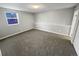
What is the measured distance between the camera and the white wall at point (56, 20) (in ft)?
10.3

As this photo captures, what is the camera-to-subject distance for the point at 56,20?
360 cm

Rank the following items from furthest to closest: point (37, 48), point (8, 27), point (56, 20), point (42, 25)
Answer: point (42, 25) < point (56, 20) < point (8, 27) < point (37, 48)

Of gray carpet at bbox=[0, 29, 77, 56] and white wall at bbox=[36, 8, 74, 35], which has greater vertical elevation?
white wall at bbox=[36, 8, 74, 35]

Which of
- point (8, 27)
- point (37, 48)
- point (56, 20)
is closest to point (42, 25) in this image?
point (56, 20)

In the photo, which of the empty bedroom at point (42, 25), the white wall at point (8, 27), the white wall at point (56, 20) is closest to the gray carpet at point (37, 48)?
the empty bedroom at point (42, 25)

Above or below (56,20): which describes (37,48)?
below

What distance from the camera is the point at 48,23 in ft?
13.2

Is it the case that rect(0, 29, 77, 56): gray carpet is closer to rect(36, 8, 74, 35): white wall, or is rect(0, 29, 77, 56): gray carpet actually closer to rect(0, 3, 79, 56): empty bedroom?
rect(0, 3, 79, 56): empty bedroom

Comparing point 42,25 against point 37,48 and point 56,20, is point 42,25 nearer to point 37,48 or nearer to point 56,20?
point 56,20

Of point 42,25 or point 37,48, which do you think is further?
point 42,25

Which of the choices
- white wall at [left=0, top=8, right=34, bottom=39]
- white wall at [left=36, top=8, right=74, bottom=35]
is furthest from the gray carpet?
white wall at [left=36, top=8, right=74, bottom=35]

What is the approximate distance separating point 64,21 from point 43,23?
5.41ft

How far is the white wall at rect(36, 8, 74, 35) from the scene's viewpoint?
10.3ft

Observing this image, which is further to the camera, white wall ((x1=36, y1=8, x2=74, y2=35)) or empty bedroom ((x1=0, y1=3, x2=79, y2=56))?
white wall ((x1=36, y1=8, x2=74, y2=35))
